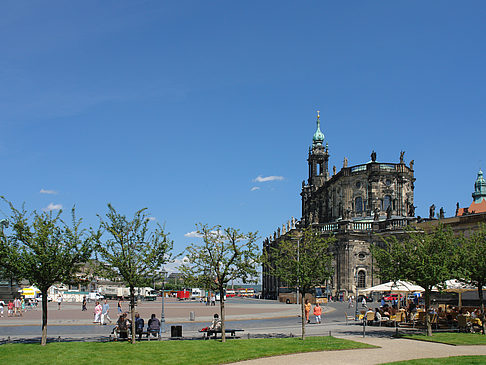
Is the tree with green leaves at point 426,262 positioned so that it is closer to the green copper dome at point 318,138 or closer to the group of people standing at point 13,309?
the group of people standing at point 13,309

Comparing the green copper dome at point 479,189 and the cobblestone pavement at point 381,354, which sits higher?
the green copper dome at point 479,189

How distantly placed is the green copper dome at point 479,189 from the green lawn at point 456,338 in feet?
327

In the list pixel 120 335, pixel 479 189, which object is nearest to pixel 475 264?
pixel 120 335

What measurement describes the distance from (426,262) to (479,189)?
337ft

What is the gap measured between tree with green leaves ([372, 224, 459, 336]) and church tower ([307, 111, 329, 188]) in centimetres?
8316

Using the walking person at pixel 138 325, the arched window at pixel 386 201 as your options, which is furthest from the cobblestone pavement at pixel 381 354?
the arched window at pixel 386 201

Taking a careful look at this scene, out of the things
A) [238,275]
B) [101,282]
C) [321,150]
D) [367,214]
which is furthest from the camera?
[101,282]

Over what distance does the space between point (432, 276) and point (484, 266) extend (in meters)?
4.29

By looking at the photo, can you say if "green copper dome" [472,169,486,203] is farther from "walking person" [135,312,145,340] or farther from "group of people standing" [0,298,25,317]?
"walking person" [135,312,145,340]

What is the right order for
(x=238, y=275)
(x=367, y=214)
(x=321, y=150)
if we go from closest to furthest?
(x=238, y=275) → (x=367, y=214) → (x=321, y=150)

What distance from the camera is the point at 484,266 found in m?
27.3

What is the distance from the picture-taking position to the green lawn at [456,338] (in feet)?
73.8

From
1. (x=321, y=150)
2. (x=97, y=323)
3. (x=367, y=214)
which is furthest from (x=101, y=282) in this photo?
(x=97, y=323)

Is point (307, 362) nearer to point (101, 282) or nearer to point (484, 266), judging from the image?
point (484, 266)
